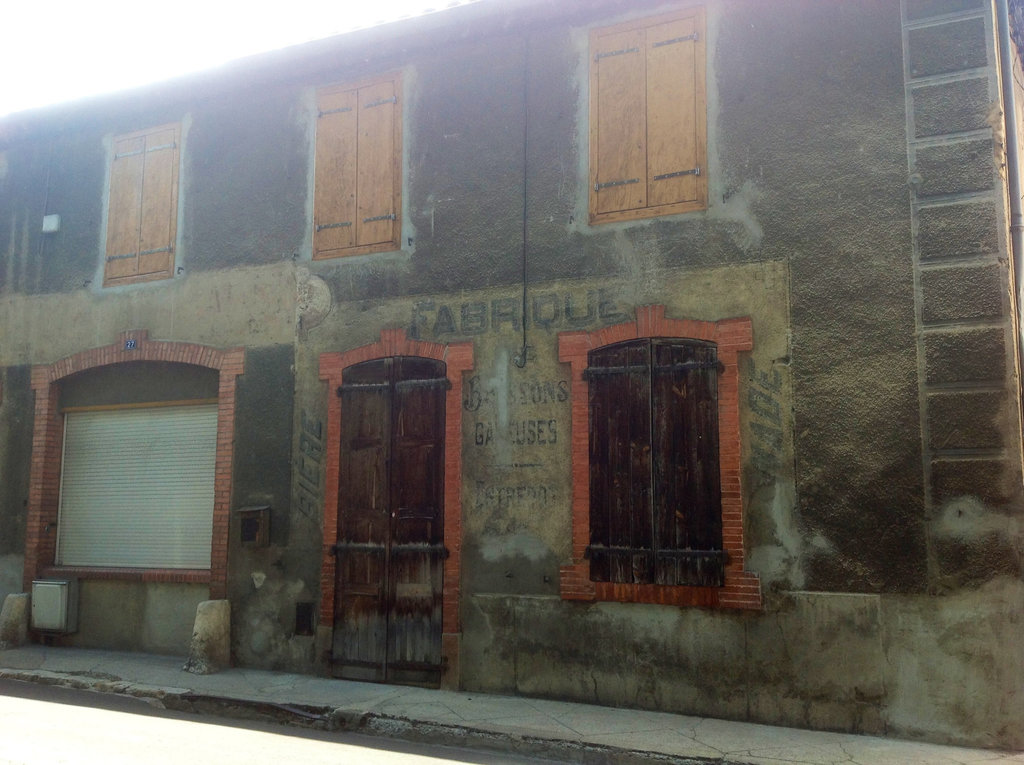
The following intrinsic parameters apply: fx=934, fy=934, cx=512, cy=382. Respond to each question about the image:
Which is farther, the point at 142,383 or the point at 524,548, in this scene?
the point at 142,383

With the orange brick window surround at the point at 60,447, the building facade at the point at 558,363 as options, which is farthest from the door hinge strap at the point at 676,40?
the orange brick window surround at the point at 60,447

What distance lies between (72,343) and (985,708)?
33.8 ft

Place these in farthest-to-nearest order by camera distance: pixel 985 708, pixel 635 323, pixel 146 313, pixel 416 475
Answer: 1. pixel 146 313
2. pixel 416 475
3. pixel 635 323
4. pixel 985 708

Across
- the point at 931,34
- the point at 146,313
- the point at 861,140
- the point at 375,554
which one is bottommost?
the point at 375,554

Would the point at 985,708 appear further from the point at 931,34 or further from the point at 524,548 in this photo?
the point at 931,34

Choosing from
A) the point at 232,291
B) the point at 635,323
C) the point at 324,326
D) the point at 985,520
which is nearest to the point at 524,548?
the point at 635,323

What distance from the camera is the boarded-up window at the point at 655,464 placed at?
8.05 meters

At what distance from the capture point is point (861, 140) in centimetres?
789

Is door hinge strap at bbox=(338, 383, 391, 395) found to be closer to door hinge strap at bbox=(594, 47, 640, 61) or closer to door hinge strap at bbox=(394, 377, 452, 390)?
door hinge strap at bbox=(394, 377, 452, 390)

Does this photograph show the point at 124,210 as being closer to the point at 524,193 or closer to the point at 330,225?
the point at 330,225

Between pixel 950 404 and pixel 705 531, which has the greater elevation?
pixel 950 404

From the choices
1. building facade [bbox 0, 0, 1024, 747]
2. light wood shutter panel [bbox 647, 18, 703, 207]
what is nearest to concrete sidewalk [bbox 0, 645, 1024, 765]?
building facade [bbox 0, 0, 1024, 747]

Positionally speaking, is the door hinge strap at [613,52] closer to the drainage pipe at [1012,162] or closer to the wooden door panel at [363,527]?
the drainage pipe at [1012,162]

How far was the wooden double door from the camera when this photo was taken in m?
9.07
